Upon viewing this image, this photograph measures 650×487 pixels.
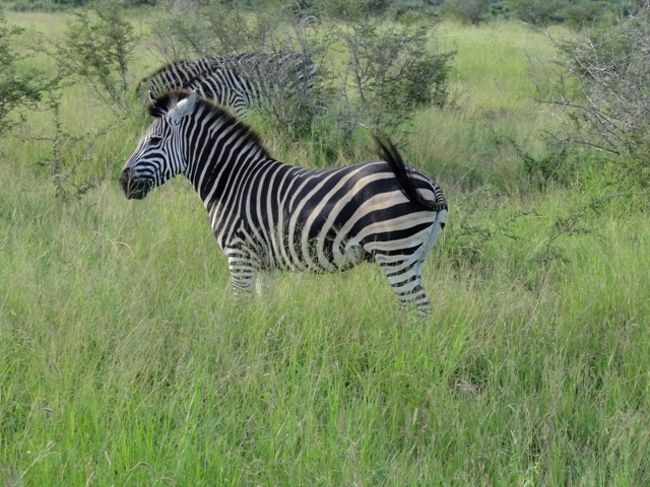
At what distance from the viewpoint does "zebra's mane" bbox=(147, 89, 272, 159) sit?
4.39m

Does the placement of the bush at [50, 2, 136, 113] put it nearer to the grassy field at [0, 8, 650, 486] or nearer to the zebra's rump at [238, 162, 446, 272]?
the grassy field at [0, 8, 650, 486]

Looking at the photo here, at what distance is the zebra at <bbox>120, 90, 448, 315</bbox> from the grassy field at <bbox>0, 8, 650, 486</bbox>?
182 mm

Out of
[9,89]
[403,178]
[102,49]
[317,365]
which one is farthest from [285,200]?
[102,49]

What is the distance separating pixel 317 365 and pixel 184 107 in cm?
180

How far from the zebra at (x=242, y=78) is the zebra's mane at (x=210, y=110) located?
11.7 ft

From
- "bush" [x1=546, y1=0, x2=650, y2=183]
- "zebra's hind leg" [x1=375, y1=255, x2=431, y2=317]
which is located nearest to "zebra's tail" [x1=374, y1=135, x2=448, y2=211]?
"zebra's hind leg" [x1=375, y1=255, x2=431, y2=317]

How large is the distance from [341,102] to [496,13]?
→ 89.7 ft

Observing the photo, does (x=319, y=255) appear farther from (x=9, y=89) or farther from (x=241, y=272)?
(x=9, y=89)

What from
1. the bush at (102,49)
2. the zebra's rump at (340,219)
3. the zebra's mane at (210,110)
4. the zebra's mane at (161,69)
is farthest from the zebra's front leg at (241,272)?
the bush at (102,49)

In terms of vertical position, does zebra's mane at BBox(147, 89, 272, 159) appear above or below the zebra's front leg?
above

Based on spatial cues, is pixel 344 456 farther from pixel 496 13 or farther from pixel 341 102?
pixel 496 13

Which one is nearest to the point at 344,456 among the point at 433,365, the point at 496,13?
the point at 433,365

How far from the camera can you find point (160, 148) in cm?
439

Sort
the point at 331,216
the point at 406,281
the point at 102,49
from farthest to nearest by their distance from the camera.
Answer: the point at 102,49
the point at 331,216
the point at 406,281
